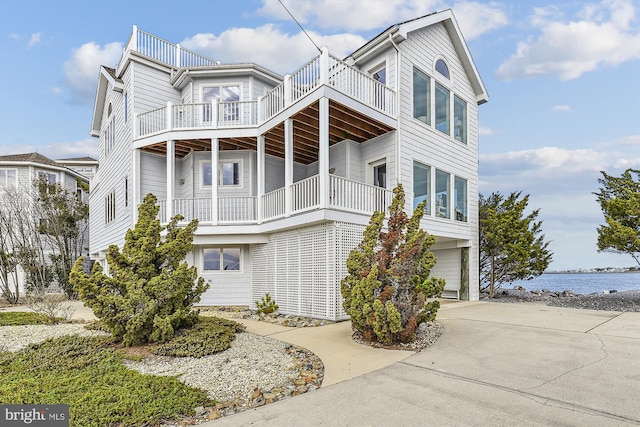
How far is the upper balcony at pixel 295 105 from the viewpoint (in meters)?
10.3

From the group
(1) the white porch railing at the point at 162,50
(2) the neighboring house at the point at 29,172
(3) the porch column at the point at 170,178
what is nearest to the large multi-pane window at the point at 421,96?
(3) the porch column at the point at 170,178

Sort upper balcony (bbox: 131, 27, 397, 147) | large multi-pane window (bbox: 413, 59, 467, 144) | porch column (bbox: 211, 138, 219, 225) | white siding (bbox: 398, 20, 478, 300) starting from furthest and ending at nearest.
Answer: large multi-pane window (bbox: 413, 59, 467, 144)
porch column (bbox: 211, 138, 219, 225)
white siding (bbox: 398, 20, 478, 300)
upper balcony (bbox: 131, 27, 397, 147)

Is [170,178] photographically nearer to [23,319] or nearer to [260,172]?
[260,172]

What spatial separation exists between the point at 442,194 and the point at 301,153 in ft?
18.1

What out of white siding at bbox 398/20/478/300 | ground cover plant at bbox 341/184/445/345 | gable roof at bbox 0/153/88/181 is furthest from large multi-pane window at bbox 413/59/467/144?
gable roof at bbox 0/153/88/181

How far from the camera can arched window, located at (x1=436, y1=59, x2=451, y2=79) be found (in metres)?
13.9

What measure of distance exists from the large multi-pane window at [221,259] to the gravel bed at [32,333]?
15.1ft

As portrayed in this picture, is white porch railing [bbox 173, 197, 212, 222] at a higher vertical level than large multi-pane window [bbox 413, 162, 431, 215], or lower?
lower

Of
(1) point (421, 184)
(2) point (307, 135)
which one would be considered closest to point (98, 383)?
(2) point (307, 135)

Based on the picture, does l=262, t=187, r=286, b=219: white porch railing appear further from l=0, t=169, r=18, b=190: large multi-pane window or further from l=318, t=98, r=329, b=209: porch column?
l=0, t=169, r=18, b=190: large multi-pane window

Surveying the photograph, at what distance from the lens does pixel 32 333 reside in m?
8.33

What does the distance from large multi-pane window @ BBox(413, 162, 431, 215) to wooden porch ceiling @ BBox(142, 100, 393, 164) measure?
1781 mm

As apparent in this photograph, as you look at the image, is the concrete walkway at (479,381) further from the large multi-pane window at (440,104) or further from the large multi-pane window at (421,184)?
the large multi-pane window at (440,104)

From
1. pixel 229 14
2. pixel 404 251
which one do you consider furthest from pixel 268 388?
pixel 229 14
